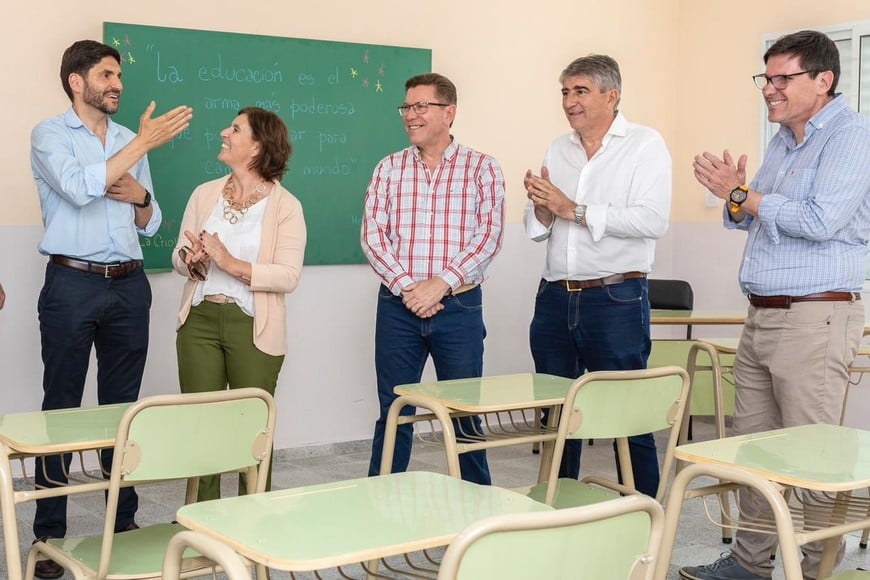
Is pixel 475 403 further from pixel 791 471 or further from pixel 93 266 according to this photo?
pixel 93 266

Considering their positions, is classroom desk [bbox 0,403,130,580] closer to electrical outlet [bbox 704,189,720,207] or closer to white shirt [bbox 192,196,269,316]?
white shirt [bbox 192,196,269,316]

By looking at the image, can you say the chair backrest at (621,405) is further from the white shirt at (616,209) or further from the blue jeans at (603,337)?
the white shirt at (616,209)

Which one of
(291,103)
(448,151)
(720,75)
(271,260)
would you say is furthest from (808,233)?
(720,75)

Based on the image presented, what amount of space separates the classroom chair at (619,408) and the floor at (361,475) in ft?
3.05

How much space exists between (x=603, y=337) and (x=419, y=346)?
2.19 ft

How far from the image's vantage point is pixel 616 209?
3.40 metres

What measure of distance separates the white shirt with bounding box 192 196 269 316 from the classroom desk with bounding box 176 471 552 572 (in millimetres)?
1504

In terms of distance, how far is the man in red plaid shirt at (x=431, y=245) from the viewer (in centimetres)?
358

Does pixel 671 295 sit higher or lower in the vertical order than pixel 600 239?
lower

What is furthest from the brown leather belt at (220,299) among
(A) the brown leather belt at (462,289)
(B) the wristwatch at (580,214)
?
(B) the wristwatch at (580,214)

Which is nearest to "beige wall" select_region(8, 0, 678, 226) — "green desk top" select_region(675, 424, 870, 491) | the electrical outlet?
the electrical outlet

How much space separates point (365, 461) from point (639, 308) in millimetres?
2121

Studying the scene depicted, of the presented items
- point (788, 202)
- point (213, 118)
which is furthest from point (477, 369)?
point (213, 118)

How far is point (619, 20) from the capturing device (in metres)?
6.23
